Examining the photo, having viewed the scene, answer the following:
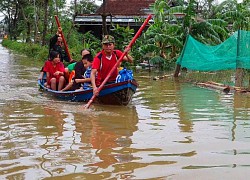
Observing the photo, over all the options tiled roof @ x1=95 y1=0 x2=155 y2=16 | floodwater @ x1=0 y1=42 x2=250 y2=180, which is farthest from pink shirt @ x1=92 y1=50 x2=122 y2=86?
tiled roof @ x1=95 y1=0 x2=155 y2=16

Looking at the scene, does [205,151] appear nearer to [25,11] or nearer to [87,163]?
[87,163]

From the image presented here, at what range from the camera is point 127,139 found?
570 centimetres

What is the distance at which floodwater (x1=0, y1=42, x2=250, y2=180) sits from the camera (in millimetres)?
4223

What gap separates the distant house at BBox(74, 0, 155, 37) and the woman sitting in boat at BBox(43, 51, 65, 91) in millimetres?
14527

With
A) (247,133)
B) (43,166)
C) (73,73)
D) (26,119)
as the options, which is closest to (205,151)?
(247,133)

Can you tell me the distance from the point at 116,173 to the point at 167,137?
177cm

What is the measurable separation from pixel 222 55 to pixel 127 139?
7.41 meters

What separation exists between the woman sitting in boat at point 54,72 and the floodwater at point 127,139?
0.78 metres

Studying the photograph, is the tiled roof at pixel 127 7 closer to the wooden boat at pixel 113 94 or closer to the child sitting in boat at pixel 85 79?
the child sitting in boat at pixel 85 79

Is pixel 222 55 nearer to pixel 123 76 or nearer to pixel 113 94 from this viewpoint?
pixel 123 76

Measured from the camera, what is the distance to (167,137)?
5.77m

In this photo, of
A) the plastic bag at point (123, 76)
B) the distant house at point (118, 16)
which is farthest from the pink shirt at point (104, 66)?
the distant house at point (118, 16)

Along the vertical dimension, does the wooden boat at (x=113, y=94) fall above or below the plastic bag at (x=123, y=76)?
below

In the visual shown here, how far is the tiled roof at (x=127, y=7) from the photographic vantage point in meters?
31.6
